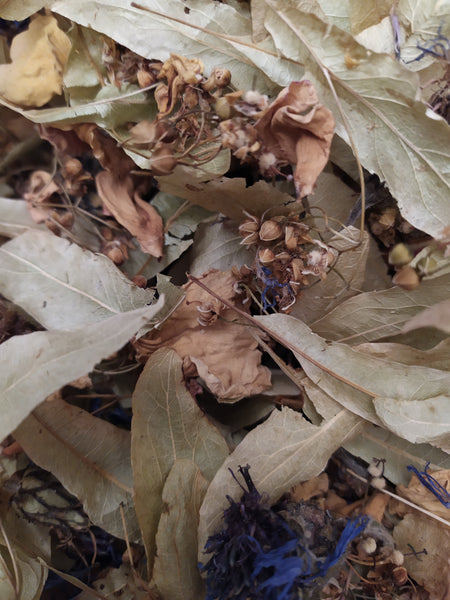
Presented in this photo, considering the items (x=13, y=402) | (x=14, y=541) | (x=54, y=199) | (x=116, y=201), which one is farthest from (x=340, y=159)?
(x=14, y=541)

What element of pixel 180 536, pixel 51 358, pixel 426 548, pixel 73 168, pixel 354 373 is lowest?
pixel 426 548

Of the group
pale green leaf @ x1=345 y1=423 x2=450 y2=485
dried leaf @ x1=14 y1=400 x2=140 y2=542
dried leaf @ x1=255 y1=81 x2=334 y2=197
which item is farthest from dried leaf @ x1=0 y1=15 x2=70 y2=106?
pale green leaf @ x1=345 y1=423 x2=450 y2=485

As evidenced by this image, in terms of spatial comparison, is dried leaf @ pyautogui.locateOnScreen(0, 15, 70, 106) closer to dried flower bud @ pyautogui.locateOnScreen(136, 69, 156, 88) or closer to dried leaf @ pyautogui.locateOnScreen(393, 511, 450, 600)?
dried flower bud @ pyautogui.locateOnScreen(136, 69, 156, 88)

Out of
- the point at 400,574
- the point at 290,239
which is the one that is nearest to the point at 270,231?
the point at 290,239

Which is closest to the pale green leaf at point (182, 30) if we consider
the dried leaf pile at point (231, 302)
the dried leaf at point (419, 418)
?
the dried leaf pile at point (231, 302)

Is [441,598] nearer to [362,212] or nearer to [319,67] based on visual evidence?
[362,212]

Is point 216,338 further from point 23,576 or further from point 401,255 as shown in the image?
point 23,576
